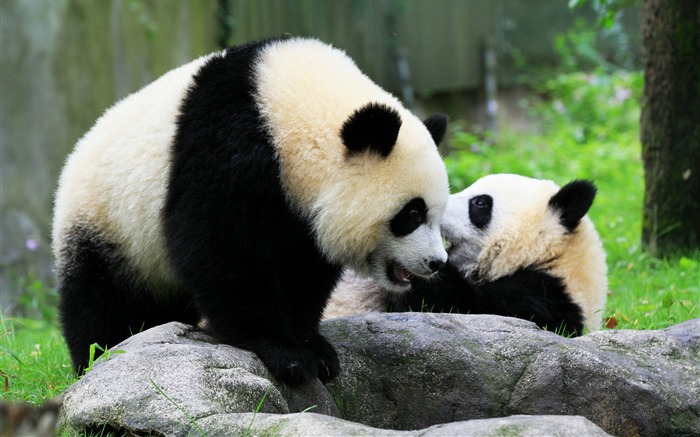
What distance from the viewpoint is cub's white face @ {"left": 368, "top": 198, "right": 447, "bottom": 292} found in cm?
392

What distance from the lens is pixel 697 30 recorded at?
21.0 ft

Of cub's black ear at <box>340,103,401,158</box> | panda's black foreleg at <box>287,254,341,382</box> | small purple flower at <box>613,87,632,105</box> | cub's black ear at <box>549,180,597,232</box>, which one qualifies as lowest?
small purple flower at <box>613,87,632,105</box>

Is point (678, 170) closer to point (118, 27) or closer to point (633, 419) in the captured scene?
point (633, 419)

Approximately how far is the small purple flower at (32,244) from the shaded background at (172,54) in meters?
0.02

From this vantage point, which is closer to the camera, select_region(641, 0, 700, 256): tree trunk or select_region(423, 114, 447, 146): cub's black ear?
select_region(423, 114, 447, 146): cub's black ear

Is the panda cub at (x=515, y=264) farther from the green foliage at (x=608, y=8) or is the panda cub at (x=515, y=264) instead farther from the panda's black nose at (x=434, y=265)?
the green foliage at (x=608, y=8)

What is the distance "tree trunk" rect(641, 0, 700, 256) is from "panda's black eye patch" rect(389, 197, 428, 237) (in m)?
3.36

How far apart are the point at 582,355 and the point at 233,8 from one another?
821cm

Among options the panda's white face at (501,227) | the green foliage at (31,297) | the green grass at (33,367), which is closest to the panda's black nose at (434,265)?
the panda's white face at (501,227)

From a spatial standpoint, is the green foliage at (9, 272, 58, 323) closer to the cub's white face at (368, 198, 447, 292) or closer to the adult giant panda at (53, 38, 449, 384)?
the adult giant panda at (53, 38, 449, 384)

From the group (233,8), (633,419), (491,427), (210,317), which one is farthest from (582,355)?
(233,8)

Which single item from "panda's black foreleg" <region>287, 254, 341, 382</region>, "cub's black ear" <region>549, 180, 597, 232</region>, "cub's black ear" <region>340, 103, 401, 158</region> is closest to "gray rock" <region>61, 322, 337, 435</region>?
"panda's black foreleg" <region>287, 254, 341, 382</region>

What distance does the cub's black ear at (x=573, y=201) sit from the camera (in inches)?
207

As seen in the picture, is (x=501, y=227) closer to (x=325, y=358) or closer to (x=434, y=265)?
(x=434, y=265)
